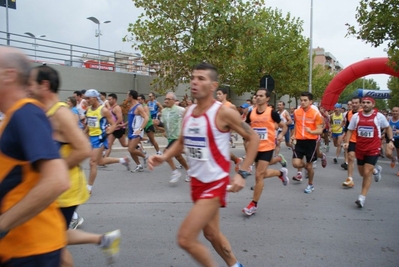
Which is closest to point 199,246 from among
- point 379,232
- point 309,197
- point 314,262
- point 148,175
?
point 314,262

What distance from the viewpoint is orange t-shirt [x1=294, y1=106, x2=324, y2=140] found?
7.76m

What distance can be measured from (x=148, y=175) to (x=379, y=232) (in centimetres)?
534

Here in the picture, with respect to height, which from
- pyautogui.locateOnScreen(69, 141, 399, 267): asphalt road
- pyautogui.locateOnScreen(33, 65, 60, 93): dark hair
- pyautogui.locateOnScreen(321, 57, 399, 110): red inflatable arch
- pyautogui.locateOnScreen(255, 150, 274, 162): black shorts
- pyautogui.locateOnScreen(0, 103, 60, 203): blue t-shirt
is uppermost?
pyautogui.locateOnScreen(321, 57, 399, 110): red inflatable arch

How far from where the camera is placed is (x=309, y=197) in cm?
718

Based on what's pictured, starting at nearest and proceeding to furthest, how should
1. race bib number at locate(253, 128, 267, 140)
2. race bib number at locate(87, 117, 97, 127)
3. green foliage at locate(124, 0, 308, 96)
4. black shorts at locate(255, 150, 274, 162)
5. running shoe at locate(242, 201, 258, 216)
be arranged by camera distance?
running shoe at locate(242, 201, 258, 216) → black shorts at locate(255, 150, 274, 162) → race bib number at locate(253, 128, 267, 140) → race bib number at locate(87, 117, 97, 127) → green foliage at locate(124, 0, 308, 96)

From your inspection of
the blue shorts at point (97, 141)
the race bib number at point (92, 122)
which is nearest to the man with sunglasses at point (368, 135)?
the blue shorts at point (97, 141)

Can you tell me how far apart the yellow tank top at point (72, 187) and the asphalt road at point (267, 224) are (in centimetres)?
102

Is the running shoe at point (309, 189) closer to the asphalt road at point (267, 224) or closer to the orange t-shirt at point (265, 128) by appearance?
the asphalt road at point (267, 224)

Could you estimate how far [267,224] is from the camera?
17.7 ft

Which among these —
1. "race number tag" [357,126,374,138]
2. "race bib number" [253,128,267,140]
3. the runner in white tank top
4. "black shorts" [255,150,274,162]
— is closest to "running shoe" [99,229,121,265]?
the runner in white tank top

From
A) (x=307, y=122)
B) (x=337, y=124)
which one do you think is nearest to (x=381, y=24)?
(x=337, y=124)

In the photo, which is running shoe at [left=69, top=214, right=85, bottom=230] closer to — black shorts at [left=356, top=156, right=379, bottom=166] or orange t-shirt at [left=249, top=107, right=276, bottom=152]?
orange t-shirt at [left=249, top=107, right=276, bottom=152]

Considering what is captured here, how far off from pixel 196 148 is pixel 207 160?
0.15 metres

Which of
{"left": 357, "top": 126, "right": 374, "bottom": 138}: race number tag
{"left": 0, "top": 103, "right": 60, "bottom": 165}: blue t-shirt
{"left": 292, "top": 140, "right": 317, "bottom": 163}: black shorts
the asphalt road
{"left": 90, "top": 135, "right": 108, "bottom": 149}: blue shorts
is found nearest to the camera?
{"left": 0, "top": 103, "right": 60, "bottom": 165}: blue t-shirt
